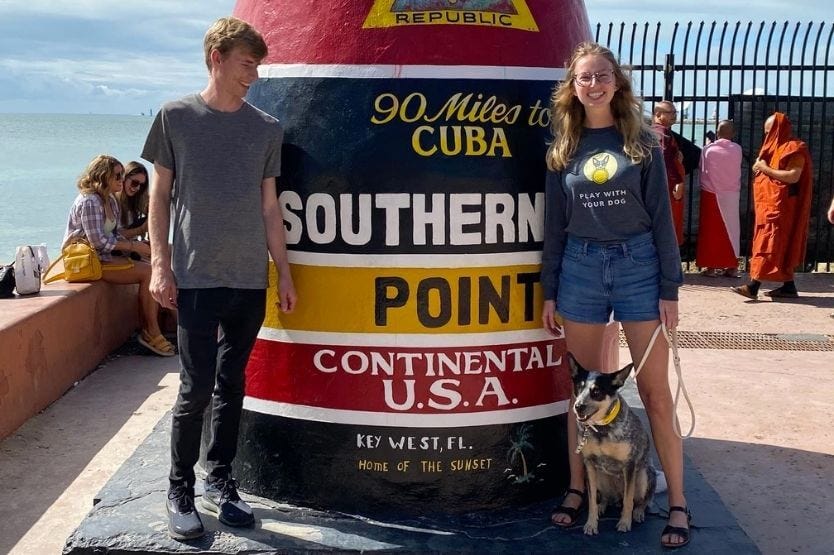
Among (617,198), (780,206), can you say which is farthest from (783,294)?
(617,198)

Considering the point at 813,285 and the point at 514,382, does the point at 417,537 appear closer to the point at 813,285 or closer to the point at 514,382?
the point at 514,382

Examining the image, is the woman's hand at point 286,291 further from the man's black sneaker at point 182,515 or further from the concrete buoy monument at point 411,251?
the man's black sneaker at point 182,515

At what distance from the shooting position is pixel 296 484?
436 cm

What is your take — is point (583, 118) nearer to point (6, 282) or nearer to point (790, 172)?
point (6, 282)

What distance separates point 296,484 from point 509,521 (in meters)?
0.94

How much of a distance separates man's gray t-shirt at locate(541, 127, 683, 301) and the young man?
47.1 inches

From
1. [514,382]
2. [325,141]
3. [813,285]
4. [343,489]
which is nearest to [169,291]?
[325,141]

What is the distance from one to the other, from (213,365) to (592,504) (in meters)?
1.62

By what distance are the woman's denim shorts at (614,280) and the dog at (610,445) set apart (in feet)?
0.68

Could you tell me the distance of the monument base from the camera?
3928mm

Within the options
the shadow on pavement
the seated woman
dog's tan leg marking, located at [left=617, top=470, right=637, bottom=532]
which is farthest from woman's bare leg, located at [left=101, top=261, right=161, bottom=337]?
dog's tan leg marking, located at [left=617, top=470, right=637, bottom=532]

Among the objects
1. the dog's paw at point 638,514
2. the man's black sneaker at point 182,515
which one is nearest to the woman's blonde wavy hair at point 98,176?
the man's black sneaker at point 182,515

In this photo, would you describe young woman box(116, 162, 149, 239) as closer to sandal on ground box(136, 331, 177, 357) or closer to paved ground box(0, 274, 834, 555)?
sandal on ground box(136, 331, 177, 357)

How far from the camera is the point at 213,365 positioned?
388 cm
